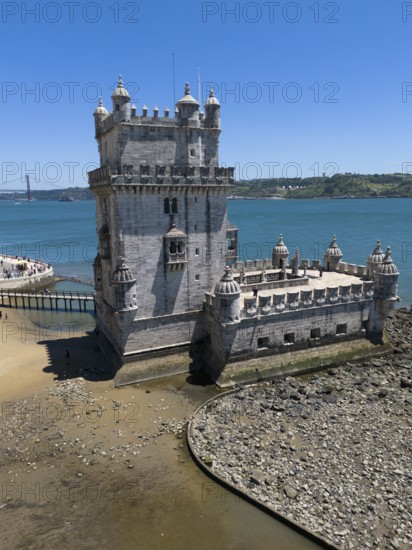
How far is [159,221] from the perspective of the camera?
99.5 feet

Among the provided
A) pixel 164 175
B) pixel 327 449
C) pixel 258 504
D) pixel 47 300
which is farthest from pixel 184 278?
pixel 47 300

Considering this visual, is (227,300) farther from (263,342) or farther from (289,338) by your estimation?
(289,338)

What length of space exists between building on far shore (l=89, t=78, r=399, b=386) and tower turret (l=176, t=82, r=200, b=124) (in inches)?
2.7

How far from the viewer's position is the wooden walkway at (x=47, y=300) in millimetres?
54812

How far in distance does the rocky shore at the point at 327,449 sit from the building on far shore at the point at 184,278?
111 inches

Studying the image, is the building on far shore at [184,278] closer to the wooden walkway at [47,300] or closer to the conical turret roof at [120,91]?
the conical turret roof at [120,91]

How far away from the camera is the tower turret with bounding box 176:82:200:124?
29922mm

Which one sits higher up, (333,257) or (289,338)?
(333,257)

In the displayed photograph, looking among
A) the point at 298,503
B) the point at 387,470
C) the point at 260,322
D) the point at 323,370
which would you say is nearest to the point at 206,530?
the point at 298,503

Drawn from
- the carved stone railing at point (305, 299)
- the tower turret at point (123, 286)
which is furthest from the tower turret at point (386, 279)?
the tower turret at point (123, 286)

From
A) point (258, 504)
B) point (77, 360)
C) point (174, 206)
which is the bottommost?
point (258, 504)

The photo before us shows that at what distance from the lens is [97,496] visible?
20359 mm

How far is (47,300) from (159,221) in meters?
34.8

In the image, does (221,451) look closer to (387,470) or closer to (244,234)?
(387,470)
